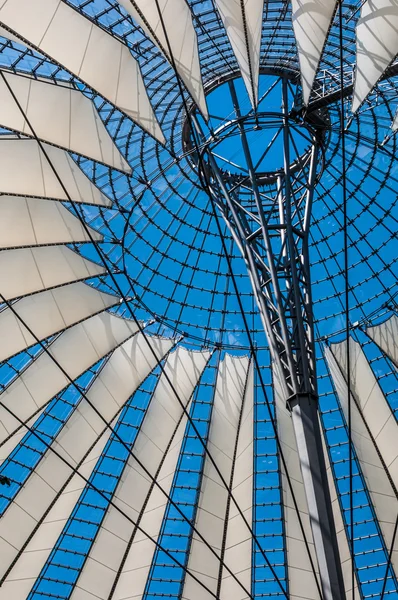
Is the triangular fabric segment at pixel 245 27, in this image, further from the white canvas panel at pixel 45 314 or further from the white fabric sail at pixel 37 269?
the white canvas panel at pixel 45 314

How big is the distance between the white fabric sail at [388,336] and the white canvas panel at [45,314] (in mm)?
9980

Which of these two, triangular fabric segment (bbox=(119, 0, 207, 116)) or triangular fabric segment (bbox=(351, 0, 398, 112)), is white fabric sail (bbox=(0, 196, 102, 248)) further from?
triangular fabric segment (bbox=(351, 0, 398, 112))

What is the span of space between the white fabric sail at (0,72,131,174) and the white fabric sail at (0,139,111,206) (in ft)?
3.64

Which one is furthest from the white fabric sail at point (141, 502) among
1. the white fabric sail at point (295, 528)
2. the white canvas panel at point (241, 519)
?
the white fabric sail at point (295, 528)

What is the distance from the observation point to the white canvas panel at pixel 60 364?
21578mm

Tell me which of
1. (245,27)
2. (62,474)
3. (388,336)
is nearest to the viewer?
(245,27)

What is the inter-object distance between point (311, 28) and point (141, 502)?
16.2 metres

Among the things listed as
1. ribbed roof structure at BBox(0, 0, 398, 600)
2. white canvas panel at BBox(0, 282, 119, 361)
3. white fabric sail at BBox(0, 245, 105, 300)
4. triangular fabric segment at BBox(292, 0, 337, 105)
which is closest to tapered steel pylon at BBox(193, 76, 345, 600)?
ribbed roof structure at BBox(0, 0, 398, 600)

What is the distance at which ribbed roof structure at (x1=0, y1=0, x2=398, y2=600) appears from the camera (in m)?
18.4

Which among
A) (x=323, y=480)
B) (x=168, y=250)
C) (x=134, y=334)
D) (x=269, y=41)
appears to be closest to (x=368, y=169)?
Result: (x=269, y=41)

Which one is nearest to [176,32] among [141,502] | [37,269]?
[37,269]

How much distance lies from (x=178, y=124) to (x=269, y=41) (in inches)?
163

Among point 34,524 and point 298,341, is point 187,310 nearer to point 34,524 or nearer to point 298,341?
point 34,524

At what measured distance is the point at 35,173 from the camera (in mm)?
18766
